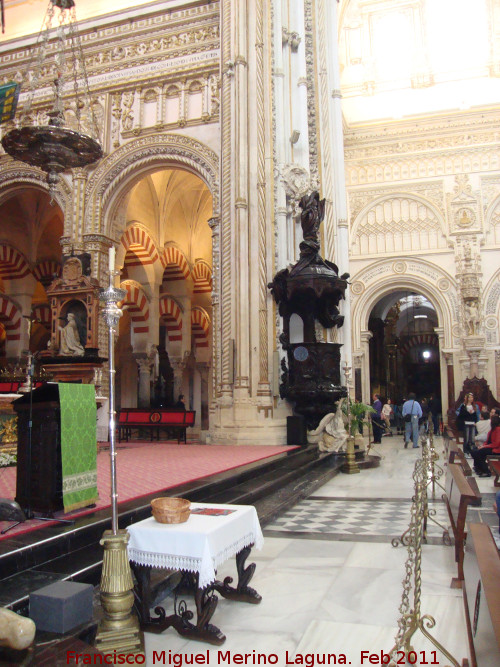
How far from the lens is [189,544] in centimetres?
268

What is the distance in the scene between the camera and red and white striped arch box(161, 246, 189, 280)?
15.2 meters

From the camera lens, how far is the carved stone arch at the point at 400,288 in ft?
57.8

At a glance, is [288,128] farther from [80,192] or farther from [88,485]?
[88,485]

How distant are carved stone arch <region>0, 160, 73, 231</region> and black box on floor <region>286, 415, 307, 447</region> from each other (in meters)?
6.13

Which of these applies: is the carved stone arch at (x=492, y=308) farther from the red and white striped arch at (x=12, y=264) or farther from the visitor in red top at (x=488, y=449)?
the red and white striped arch at (x=12, y=264)

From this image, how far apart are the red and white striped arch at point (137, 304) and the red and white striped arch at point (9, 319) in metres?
2.86

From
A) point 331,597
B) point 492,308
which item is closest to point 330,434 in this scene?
point 331,597

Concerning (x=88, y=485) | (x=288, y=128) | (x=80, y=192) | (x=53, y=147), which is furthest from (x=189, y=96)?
(x=88, y=485)

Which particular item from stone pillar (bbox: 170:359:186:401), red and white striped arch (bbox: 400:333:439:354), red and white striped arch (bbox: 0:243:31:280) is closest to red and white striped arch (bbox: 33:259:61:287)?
red and white striped arch (bbox: 0:243:31:280)

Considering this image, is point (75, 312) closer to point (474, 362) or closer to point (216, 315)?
point (216, 315)

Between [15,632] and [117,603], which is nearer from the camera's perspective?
[15,632]

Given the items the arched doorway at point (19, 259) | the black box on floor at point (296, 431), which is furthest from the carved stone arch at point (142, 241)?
the black box on floor at point (296, 431)

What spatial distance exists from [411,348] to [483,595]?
81.7 ft

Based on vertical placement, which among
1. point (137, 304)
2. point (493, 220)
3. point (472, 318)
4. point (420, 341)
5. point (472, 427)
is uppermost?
point (493, 220)
